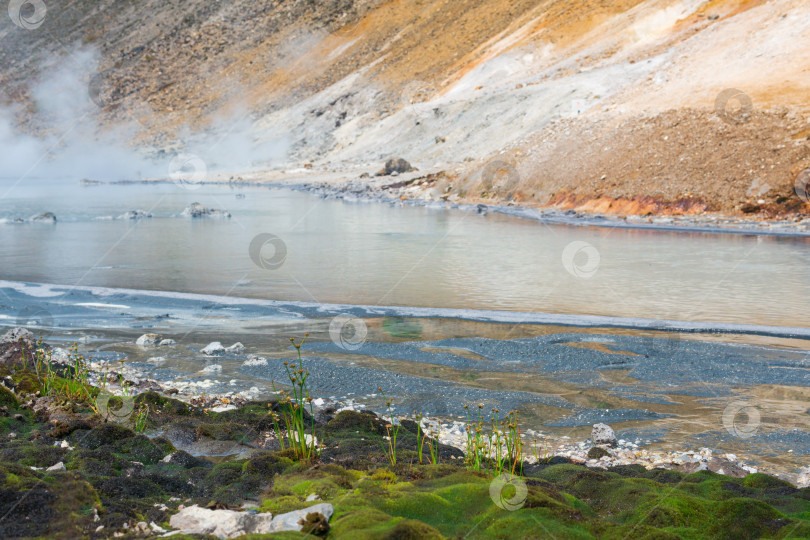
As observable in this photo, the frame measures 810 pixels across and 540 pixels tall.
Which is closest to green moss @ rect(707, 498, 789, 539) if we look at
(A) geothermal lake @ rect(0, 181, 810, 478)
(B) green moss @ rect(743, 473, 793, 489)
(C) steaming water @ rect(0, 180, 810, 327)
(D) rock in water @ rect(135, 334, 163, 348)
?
(B) green moss @ rect(743, 473, 793, 489)

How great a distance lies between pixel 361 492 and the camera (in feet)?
14.0

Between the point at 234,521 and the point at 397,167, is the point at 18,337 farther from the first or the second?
the point at 397,167

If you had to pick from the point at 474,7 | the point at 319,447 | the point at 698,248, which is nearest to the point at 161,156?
the point at 474,7

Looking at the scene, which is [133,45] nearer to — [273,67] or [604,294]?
[273,67]

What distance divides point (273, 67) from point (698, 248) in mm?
80008

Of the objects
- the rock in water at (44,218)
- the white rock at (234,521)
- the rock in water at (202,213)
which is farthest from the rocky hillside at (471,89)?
the white rock at (234,521)

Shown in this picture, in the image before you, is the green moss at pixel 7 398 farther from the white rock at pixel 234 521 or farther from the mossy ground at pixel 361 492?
the white rock at pixel 234 521

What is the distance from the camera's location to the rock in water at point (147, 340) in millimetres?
9438

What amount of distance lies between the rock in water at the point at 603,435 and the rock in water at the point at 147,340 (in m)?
5.66

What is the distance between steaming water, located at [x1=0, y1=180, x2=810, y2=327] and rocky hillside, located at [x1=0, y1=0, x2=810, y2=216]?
567cm

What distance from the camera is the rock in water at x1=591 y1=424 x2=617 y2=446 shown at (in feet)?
20.1

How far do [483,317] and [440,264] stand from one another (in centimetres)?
516

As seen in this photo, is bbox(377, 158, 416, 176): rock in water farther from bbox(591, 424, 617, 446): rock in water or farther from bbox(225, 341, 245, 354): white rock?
bbox(591, 424, 617, 446): rock in water

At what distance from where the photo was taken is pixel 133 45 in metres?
106
